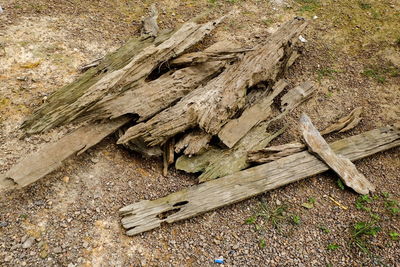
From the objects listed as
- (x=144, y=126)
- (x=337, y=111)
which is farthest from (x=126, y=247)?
(x=337, y=111)

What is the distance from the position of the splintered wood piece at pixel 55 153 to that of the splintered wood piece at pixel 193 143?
90cm

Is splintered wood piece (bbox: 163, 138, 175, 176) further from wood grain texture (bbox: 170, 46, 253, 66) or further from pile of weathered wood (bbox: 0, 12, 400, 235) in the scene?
wood grain texture (bbox: 170, 46, 253, 66)

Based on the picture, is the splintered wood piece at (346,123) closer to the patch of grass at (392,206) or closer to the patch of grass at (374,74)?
the patch of grass at (374,74)

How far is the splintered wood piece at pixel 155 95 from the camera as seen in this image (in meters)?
4.48

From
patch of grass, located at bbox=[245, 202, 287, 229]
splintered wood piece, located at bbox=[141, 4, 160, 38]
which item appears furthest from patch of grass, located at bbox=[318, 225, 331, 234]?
splintered wood piece, located at bbox=[141, 4, 160, 38]

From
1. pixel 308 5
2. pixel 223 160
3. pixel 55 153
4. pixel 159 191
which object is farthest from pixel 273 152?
pixel 308 5

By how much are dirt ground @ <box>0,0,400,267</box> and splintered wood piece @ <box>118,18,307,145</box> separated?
56 centimetres

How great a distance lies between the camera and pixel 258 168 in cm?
441

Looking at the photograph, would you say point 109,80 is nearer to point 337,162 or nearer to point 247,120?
point 247,120

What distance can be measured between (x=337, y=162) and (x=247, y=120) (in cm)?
143

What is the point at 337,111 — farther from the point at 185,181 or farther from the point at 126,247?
the point at 126,247

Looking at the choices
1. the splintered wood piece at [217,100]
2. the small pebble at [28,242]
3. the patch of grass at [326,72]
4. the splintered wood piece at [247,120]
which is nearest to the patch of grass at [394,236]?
the splintered wood piece at [247,120]

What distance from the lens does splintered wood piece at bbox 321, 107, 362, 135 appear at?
16.8 feet

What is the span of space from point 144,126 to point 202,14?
3.64 m
